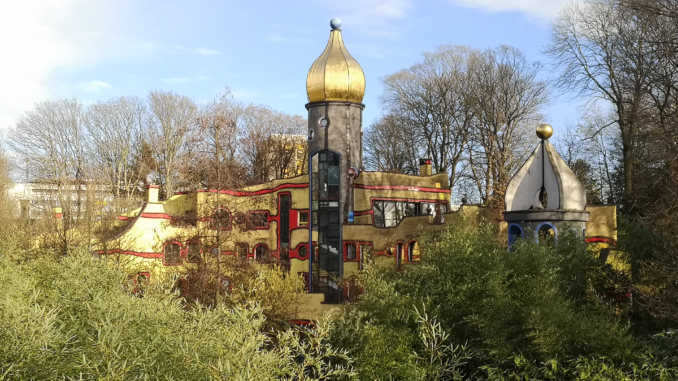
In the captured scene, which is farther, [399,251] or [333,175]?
[333,175]

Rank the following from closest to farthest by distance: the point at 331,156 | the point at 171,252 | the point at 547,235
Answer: the point at 547,235 → the point at 331,156 → the point at 171,252

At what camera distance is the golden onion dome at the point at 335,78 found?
25.0m

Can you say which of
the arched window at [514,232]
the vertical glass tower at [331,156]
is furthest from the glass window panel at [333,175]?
the arched window at [514,232]

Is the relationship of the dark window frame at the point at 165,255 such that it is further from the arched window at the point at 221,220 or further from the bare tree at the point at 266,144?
the bare tree at the point at 266,144

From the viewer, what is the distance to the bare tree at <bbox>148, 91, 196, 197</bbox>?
121ft

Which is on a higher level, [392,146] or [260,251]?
[392,146]

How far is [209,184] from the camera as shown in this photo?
21469 mm

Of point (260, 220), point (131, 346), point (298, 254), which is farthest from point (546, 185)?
point (131, 346)

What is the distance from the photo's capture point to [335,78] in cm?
2500

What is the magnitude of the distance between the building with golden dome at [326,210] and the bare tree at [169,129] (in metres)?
11.0

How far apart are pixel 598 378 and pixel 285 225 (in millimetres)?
15874

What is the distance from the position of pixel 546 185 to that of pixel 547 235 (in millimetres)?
1262

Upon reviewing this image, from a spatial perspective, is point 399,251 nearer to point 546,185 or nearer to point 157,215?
point 546,185

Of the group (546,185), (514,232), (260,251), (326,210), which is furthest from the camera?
(260,251)
